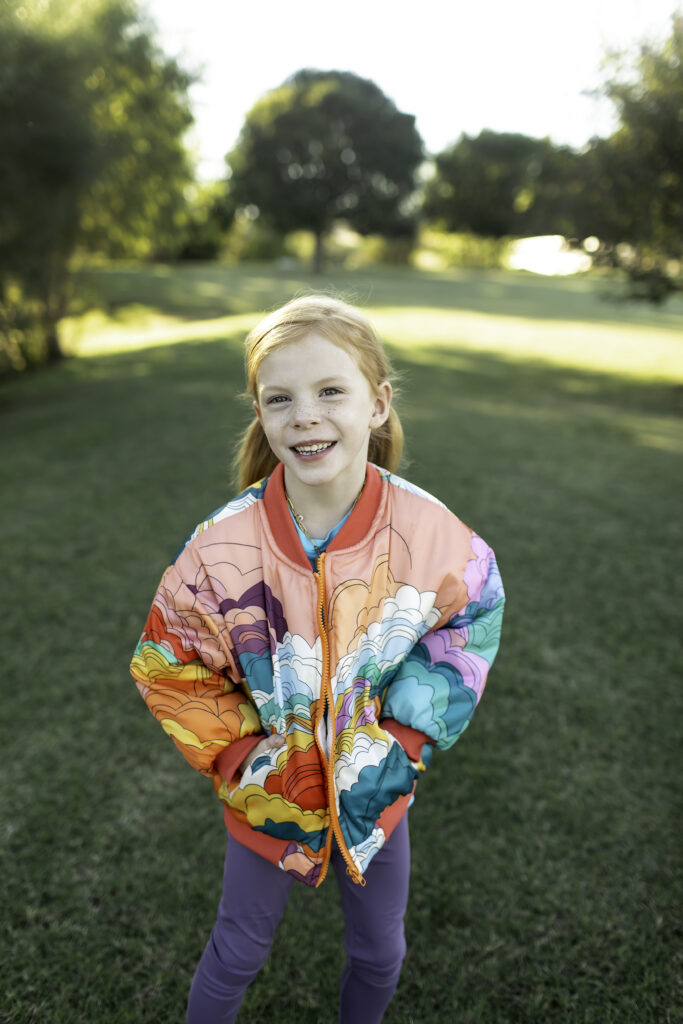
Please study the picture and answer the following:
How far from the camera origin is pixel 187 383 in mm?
9469

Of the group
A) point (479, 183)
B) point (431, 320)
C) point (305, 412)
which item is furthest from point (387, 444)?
point (479, 183)

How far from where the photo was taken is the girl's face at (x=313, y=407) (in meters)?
1.36

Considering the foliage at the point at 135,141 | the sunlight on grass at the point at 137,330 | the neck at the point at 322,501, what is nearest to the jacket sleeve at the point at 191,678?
the neck at the point at 322,501

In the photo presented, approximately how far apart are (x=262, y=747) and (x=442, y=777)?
4.39ft

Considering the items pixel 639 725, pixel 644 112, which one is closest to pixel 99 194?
pixel 644 112

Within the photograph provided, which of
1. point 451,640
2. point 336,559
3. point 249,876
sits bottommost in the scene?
point 249,876

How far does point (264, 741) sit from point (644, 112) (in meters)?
8.46

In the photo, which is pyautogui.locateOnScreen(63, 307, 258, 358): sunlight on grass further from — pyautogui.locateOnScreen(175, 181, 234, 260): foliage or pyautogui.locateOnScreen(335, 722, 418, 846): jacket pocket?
pyautogui.locateOnScreen(335, 722, 418, 846): jacket pocket

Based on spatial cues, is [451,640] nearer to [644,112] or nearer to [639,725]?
[639,725]

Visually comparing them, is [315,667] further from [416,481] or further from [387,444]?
[416,481]

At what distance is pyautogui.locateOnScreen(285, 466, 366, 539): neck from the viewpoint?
4.72 feet

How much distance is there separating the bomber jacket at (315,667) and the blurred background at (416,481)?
728 millimetres

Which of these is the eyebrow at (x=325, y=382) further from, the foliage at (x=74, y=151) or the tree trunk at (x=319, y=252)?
the tree trunk at (x=319, y=252)

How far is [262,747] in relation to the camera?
1370 millimetres
